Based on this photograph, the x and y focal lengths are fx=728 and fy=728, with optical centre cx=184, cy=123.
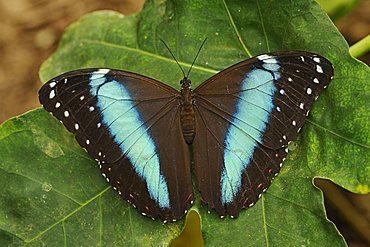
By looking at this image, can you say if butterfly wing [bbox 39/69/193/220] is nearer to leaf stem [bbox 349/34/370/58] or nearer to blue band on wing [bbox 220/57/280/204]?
blue band on wing [bbox 220/57/280/204]

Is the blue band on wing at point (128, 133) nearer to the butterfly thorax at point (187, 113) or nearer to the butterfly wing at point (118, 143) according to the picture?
the butterfly wing at point (118, 143)

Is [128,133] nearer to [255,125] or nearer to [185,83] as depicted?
[185,83]

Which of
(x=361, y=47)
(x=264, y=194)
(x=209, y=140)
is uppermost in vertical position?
(x=361, y=47)

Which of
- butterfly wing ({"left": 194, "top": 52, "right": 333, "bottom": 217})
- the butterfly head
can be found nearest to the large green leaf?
butterfly wing ({"left": 194, "top": 52, "right": 333, "bottom": 217})

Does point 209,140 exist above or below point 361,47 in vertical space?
below

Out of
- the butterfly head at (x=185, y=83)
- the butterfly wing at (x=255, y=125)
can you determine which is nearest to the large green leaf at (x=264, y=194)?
the butterfly wing at (x=255, y=125)

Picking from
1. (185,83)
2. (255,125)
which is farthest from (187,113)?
(255,125)
